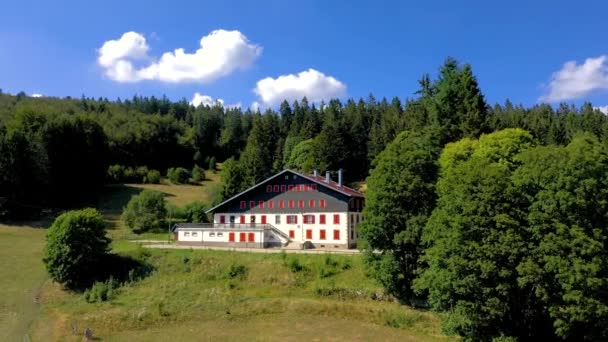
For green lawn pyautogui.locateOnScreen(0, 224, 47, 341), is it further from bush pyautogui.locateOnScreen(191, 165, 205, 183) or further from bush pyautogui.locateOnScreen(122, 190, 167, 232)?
bush pyautogui.locateOnScreen(191, 165, 205, 183)

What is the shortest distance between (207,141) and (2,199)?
76.1m

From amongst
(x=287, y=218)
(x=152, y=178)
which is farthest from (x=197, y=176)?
(x=287, y=218)

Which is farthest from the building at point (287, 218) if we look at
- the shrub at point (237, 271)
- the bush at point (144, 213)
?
the shrub at point (237, 271)

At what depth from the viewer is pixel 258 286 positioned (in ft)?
135

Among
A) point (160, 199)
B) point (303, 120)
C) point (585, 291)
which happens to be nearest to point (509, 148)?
point (585, 291)

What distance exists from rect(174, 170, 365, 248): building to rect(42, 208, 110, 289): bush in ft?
37.6

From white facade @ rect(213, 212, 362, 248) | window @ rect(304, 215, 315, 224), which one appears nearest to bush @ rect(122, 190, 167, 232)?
white facade @ rect(213, 212, 362, 248)

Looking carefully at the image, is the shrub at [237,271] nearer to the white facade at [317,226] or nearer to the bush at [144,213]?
the white facade at [317,226]

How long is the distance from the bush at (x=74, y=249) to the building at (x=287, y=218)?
11.4 metres

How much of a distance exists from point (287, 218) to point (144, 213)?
1915cm

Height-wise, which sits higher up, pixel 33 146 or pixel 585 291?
pixel 33 146

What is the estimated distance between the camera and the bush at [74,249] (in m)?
42.6

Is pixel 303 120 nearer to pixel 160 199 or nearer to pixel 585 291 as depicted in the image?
pixel 160 199

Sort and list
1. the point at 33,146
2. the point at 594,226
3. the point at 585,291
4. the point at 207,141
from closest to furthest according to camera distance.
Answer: the point at 585,291 → the point at 594,226 → the point at 33,146 → the point at 207,141
